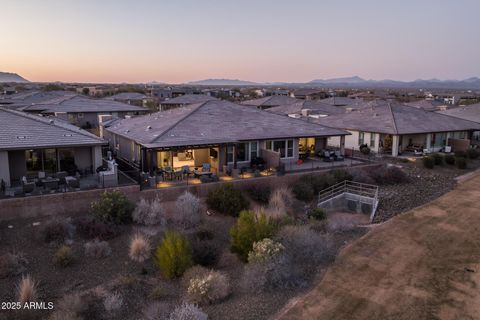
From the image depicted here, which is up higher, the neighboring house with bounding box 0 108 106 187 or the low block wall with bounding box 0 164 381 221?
the neighboring house with bounding box 0 108 106 187

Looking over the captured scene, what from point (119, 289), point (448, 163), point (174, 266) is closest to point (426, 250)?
point (174, 266)

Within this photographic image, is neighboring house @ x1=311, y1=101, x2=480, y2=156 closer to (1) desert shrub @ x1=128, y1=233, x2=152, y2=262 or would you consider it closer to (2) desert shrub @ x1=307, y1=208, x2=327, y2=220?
(2) desert shrub @ x1=307, y1=208, x2=327, y2=220

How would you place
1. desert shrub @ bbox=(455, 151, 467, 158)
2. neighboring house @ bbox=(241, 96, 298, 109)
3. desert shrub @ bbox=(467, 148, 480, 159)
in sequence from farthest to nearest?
neighboring house @ bbox=(241, 96, 298, 109)
desert shrub @ bbox=(467, 148, 480, 159)
desert shrub @ bbox=(455, 151, 467, 158)

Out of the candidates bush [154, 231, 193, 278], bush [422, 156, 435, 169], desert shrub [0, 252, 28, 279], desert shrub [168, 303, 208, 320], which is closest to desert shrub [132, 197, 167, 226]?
bush [154, 231, 193, 278]

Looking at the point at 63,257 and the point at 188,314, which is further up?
the point at 188,314

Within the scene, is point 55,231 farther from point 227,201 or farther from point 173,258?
point 227,201

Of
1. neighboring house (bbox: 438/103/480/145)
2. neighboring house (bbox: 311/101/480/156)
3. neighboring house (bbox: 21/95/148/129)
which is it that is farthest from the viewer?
neighboring house (bbox: 438/103/480/145)

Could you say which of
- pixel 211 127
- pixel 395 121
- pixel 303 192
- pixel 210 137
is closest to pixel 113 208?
pixel 210 137
